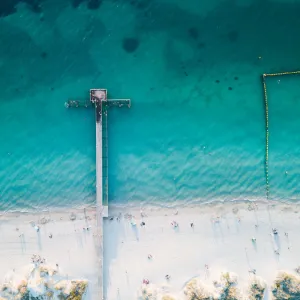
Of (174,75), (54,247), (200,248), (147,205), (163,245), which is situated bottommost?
(200,248)

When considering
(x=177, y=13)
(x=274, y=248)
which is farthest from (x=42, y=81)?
(x=274, y=248)

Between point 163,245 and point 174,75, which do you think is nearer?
point 163,245

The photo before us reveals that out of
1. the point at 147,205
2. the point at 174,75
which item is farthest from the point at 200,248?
the point at 174,75

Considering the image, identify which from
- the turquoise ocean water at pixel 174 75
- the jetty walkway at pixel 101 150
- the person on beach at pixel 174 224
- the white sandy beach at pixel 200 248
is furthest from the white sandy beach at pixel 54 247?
the person on beach at pixel 174 224

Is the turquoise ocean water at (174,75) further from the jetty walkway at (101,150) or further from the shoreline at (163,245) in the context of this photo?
the shoreline at (163,245)

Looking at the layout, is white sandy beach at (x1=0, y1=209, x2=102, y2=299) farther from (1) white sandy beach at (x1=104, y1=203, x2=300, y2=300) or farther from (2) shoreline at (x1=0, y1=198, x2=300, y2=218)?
(1) white sandy beach at (x1=104, y1=203, x2=300, y2=300)

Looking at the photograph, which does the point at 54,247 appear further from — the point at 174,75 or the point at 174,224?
the point at 174,75
